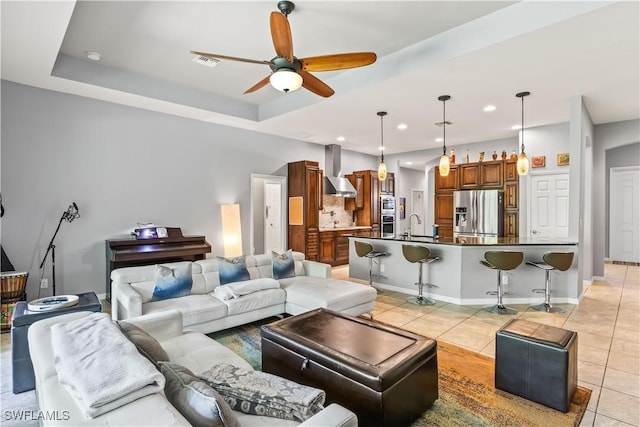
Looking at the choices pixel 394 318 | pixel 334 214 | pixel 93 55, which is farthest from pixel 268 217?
pixel 93 55

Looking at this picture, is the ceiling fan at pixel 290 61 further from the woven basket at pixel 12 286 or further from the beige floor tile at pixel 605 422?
the woven basket at pixel 12 286

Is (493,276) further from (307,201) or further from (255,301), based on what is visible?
(307,201)

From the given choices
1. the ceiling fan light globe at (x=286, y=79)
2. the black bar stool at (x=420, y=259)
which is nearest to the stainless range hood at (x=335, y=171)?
the black bar stool at (x=420, y=259)

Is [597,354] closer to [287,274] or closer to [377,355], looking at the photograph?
[377,355]

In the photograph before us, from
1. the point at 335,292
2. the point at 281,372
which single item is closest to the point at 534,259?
the point at 335,292

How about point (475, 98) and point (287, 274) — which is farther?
point (475, 98)

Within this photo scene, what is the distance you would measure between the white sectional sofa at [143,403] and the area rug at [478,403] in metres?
0.88

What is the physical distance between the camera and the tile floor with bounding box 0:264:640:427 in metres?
2.32

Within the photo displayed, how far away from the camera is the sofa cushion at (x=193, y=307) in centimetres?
311

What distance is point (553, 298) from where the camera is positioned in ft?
15.5

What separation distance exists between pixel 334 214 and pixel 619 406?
21.5ft

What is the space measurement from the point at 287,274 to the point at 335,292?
90cm

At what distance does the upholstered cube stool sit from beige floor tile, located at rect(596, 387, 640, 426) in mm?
195

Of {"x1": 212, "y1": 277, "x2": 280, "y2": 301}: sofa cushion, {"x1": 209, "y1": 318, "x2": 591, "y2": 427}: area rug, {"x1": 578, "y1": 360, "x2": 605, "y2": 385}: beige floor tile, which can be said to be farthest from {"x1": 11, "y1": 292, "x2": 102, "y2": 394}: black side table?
{"x1": 578, "y1": 360, "x2": 605, "y2": 385}: beige floor tile
